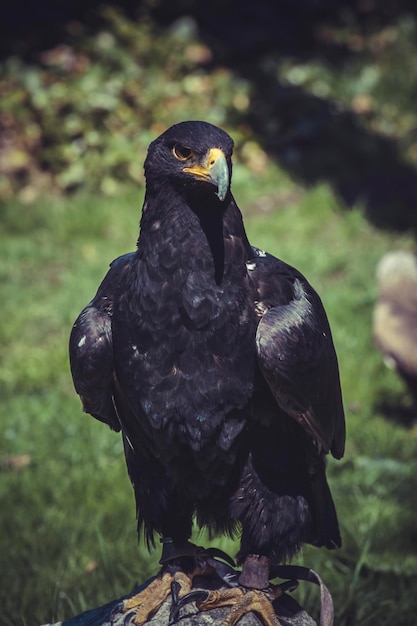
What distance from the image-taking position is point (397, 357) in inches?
202

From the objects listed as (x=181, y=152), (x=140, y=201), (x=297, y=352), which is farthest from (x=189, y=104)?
(x=297, y=352)

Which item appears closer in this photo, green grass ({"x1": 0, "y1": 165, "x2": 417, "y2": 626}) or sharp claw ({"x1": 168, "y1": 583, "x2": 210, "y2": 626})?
sharp claw ({"x1": 168, "y1": 583, "x2": 210, "y2": 626})

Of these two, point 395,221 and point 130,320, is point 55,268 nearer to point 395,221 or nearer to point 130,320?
point 395,221

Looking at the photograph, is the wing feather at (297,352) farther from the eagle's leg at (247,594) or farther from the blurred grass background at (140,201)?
the blurred grass background at (140,201)

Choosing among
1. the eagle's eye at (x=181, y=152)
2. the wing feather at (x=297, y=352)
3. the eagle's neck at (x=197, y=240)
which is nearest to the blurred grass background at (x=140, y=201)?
the wing feather at (x=297, y=352)

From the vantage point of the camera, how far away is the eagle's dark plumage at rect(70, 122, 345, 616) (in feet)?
8.51

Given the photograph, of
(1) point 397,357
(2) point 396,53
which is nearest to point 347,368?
(1) point 397,357

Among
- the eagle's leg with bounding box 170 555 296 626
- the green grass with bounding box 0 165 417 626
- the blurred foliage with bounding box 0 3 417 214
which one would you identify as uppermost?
the blurred foliage with bounding box 0 3 417 214

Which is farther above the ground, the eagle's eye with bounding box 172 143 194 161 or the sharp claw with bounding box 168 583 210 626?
the eagle's eye with bounding box 172 143 194 161

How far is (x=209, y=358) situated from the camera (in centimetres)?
260

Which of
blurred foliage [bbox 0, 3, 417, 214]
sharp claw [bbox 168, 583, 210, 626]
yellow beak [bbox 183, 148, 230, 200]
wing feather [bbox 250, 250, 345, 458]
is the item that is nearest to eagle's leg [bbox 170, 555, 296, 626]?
sharp claw [bbox 168, 583, 210, 626]

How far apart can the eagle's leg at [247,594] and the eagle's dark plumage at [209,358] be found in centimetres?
6

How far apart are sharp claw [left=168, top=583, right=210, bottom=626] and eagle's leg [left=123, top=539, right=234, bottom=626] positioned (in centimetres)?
2

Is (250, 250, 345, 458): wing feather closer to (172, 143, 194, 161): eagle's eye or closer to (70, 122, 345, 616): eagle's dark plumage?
(70, 122, 345, 616): eagle's dark plumage
